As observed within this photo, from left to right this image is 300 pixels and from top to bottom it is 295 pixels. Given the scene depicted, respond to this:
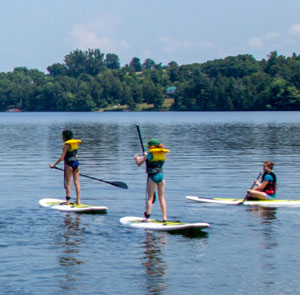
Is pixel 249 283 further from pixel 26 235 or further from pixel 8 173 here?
pixel 8 173

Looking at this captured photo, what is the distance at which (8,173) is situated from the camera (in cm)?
3844

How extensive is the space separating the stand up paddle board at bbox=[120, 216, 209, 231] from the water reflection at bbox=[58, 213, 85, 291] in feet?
4.41

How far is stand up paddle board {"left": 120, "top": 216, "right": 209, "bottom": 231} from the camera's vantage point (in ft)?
69.2

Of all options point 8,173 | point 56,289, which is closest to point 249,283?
point 56,289

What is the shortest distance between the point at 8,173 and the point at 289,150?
2398 cm

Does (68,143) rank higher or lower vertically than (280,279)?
higher

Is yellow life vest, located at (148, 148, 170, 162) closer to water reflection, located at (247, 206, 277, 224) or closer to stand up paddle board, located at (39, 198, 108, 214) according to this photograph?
water reflection, located at (247, 206, 277, 224)

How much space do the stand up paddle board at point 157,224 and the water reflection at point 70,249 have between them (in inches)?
52.9

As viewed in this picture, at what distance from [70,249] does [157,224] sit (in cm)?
337

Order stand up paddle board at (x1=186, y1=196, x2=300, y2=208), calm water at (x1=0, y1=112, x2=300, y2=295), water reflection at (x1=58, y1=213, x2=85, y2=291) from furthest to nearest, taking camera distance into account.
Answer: stand up paddle board at (x1=186, y1=196, x2=300, y2=208) → water reflection at (x1=58, y1=213, x2=85, y2=291) → calm water at (x1=0, y1=112, x2=300, y2=295)

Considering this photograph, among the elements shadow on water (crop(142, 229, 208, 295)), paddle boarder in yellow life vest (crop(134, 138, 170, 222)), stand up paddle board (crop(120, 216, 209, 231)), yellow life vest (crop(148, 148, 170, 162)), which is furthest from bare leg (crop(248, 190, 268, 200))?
yellow life vest (crop(148, 148, 170, 162))

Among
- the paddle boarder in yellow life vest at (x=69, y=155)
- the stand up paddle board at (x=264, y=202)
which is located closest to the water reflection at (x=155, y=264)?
the paddle boarder in yellow life vest at (x=69, y=155)

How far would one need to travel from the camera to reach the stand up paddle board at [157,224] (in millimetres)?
21078

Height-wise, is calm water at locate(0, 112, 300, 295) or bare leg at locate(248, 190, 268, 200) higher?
bare leg at locate(248, 190, 268, 200)
